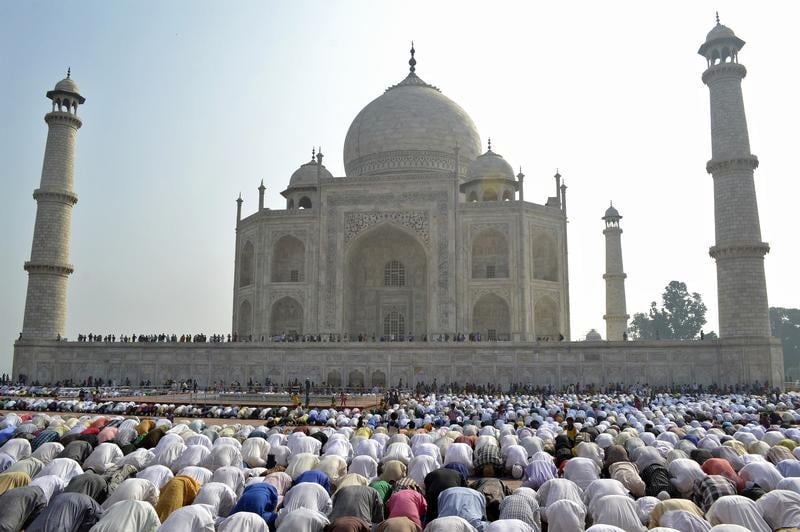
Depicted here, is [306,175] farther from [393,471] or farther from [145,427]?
[393,471]

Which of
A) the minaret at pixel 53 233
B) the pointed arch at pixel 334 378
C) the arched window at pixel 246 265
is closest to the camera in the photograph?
the pointed arch at pixel 334 378

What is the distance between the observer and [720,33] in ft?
78.0

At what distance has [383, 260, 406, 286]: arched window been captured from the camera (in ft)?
97.5

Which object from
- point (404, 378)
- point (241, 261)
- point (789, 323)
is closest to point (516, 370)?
point (404, 378)

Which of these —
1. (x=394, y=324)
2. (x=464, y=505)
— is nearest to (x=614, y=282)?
(x=394, y=324)

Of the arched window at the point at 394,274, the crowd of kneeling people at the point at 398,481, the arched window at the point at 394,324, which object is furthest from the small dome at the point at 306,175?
the crowd of kneeling people at the point at 398,481

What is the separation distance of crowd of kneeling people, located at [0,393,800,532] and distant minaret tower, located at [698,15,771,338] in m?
12.4

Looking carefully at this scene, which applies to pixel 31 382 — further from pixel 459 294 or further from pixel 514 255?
pixel 514 255

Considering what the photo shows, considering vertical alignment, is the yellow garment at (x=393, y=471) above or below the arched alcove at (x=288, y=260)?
below

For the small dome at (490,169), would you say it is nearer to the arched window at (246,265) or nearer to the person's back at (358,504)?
the arched window at (246,265)

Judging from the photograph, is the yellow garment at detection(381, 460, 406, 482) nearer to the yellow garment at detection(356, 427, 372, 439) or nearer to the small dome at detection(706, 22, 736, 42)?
the yellow garment at detection(356, 427, 372, 439)

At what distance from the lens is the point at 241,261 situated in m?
30.3

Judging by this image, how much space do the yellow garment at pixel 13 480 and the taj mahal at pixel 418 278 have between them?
16990 mm

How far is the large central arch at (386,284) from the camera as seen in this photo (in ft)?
95.1
